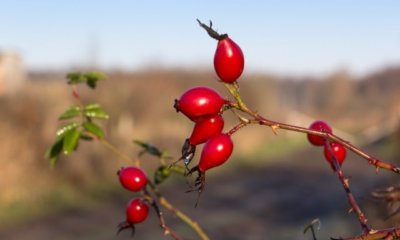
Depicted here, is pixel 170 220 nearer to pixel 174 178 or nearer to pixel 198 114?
pixel 174 178

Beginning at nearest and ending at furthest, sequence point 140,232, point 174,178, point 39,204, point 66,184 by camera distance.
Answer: point 140,232 → point 39,204 → point 66,184 → point 174,178

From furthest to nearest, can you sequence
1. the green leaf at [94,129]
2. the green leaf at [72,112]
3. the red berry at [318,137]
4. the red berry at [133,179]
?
the green leaf at [72,112] < the green leaf at [94,129] < the red berry at [133,179] < the red berry at [318,137]

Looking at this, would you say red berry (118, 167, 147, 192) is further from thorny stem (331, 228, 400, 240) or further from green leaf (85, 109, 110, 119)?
thorny stem (331, 228, 400, 240)

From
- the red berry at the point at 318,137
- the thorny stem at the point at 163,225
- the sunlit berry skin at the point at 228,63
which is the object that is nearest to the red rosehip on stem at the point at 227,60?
the sunlit berry skin at the point at 228,63

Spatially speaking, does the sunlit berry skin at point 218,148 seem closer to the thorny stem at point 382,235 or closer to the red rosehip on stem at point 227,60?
the red rosehip on stem at point 227,60

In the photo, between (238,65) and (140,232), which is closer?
(238,65)

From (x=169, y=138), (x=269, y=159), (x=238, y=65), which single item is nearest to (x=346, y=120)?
(x=269, y=159)

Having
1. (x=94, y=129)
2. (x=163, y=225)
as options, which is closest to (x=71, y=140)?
(x=94, y=129)
